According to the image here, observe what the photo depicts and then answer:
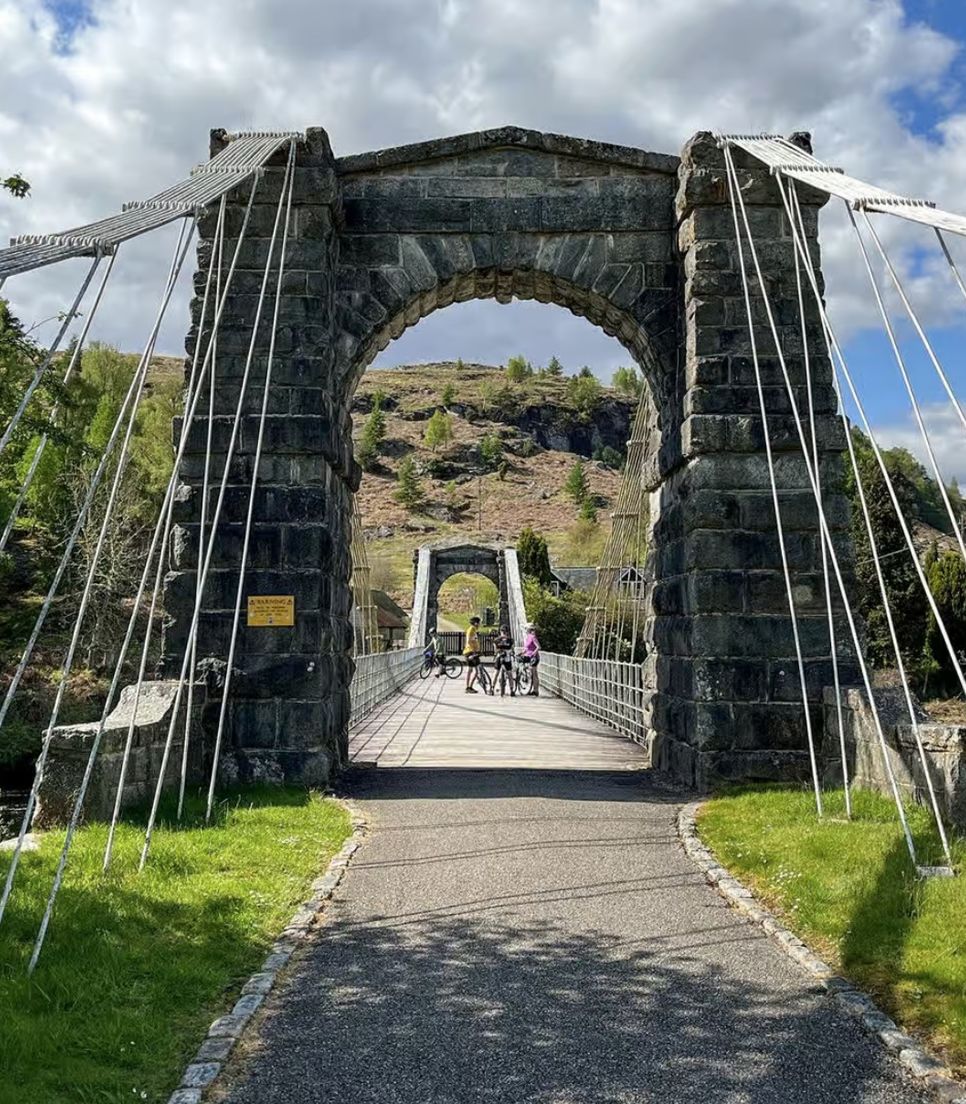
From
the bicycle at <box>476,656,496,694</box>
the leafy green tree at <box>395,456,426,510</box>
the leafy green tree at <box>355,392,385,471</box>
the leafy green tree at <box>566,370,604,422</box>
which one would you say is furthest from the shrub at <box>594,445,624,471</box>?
the bicycle at <box>476,656,496,694</box>

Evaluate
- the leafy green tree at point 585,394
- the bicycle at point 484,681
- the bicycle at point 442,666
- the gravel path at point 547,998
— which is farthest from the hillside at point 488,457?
the gravel path at point 547,998

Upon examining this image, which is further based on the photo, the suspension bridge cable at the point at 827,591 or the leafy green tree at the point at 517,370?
the leafy green tree at the point at 517,370

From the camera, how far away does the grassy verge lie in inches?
131

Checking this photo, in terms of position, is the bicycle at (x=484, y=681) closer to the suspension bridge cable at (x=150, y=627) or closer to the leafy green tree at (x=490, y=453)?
the suspension bridge cable at (x=150, y=627)

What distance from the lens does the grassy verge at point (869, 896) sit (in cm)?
333

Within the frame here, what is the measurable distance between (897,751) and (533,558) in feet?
123

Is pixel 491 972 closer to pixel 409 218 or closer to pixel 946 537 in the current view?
pixel 409 218

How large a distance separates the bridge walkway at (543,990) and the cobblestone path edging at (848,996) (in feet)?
0.17

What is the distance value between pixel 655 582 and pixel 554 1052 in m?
6.10

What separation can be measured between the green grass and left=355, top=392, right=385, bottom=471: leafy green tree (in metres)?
81.3

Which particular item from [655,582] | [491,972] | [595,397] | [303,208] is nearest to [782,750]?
[655,582]

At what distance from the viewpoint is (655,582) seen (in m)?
8.88

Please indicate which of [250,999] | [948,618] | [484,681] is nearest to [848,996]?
[250,999]

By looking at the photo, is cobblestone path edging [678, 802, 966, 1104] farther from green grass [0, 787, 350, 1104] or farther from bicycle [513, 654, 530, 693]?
bicycle [513, 654, 530, 693]
